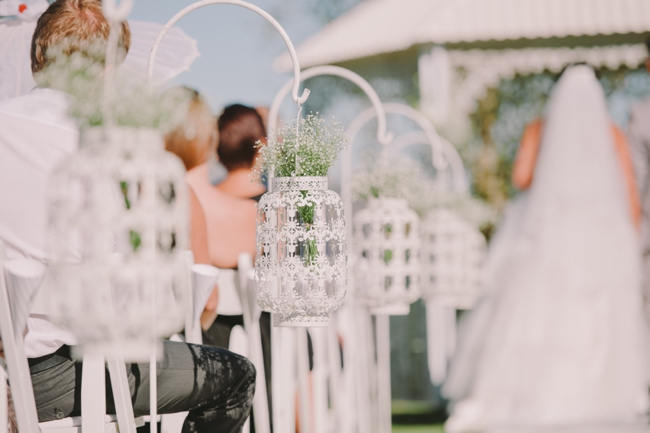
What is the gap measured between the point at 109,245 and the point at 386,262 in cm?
219

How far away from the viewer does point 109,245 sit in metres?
1.85

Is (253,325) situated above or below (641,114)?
below

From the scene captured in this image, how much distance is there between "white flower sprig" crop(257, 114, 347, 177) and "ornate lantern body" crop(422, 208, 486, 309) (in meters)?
2.43

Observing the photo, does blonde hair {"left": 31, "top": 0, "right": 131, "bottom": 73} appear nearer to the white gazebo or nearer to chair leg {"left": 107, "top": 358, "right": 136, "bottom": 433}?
chair leg {"left": 107, "top": 358, "right": 136, "bottom": 433}

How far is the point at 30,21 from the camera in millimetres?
3312

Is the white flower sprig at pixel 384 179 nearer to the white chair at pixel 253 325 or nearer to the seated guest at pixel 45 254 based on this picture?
the white chair at pixel 253 325

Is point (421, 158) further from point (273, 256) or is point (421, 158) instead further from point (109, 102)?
point (109, 102)

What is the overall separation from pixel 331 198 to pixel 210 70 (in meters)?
6.21

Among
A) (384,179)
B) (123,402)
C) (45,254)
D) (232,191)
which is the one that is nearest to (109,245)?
(45,254)

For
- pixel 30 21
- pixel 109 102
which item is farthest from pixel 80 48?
pixel 30 21

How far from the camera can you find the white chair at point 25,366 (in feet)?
7.04

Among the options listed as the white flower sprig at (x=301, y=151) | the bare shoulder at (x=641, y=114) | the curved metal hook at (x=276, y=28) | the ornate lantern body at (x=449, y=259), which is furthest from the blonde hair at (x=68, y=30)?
the bare shoulder at (x=641, y=114)

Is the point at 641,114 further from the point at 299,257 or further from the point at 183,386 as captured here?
the point at 183,386

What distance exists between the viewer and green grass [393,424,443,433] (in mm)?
5754
